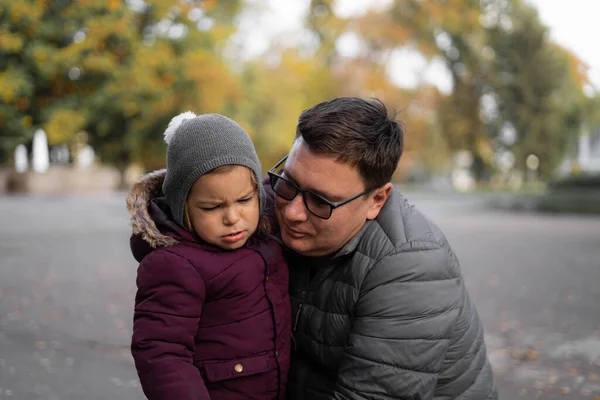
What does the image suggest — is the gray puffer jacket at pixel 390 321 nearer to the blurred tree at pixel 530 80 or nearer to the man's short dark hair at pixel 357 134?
Result: the man's short dark hair at pixel 357 134

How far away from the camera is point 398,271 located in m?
2.05

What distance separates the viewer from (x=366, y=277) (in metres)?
2.12

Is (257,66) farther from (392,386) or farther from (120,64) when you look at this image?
(392,386)

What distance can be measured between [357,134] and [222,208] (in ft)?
1.67

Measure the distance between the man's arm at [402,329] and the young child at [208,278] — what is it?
0.33 metres

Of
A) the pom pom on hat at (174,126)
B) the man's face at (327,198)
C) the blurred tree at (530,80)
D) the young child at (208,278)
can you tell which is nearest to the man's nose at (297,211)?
the man's face at (327,198)

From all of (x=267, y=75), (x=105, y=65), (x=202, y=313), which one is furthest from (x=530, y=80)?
(x=202, y=313)

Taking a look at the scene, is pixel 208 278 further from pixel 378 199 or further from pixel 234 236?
pixel 378 199

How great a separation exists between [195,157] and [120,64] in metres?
15.6

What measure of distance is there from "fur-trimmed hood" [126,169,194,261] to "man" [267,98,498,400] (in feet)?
1.30

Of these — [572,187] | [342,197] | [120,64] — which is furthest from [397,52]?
[342,197]

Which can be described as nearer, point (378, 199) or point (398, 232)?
point (398, 232)

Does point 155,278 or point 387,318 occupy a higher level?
point 155,278

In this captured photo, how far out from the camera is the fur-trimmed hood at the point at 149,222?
2.04 metres
